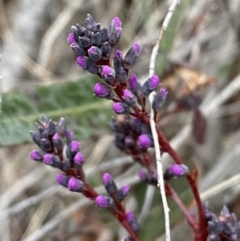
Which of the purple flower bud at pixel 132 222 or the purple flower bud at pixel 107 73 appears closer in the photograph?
the purple flower bud at pixel 107 73

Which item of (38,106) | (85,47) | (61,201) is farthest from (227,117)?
(85,47)

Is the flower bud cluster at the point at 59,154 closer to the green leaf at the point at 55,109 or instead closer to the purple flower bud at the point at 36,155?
the purple flower bud at the point at 36,155

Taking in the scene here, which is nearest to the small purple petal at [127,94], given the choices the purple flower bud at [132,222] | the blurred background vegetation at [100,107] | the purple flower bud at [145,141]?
the purple flower bud at [145,141]

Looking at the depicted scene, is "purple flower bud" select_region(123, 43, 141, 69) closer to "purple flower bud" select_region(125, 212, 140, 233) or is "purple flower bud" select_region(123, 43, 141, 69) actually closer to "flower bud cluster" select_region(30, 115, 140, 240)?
"flower bud cluster" select_region(30, 115, 140, 240)

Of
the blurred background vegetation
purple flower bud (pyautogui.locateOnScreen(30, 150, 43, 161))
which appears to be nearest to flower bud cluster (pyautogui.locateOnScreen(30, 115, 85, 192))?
purple flower bud (pyautogui.locateOnScreen(30, 150, 43, 161))

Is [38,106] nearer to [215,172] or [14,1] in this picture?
[215,172]

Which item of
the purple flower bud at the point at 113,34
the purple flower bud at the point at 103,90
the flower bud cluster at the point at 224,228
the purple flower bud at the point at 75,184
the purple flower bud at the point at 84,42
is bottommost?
the flower bud cluster at the point at 224,228

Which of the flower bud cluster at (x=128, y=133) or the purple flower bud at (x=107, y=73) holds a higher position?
the purple flower bud at (x=107, y=73)

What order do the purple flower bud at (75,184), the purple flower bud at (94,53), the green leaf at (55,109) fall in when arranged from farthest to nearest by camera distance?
the green leaf at (55,109), the purple flower bud at (75,184), the purple flower bud at (94,53)

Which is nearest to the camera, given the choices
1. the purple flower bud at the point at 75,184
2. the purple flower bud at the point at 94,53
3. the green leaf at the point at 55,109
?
the purple flower bud at the point at 94,53
